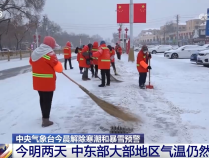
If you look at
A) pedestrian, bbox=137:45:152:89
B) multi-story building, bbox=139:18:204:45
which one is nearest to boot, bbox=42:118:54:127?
pedestrian, bbox=137:45:152:89

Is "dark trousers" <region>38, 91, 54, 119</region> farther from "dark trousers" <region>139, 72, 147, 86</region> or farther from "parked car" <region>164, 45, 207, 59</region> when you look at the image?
"parked car" <region>164, 45, 207, 59</region>

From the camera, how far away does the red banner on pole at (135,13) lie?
67.3 feet

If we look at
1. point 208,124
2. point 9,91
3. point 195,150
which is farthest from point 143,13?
point 195,150

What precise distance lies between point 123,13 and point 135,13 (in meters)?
1.04

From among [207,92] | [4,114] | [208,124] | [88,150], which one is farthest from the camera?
[207,92]

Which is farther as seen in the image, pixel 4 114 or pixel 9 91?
pixel 9 91

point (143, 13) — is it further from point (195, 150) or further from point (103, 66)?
point (195, 150)

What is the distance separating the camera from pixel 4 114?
18.1 feet

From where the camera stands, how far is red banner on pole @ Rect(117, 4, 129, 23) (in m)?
21.2

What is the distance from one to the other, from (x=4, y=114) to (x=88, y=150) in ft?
9.99

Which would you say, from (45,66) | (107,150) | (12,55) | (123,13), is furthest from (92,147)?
(12,55)

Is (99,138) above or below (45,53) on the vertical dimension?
below

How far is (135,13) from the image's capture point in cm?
2116

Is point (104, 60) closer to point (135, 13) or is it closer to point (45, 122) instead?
point (45, 122)
